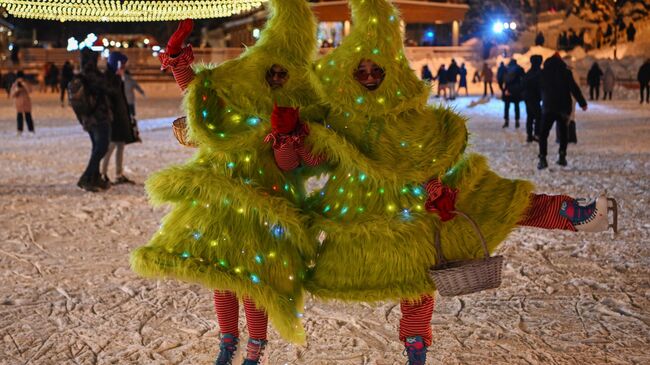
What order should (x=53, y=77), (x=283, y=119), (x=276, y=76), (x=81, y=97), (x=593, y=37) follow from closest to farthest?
(x=283, y=119), (x=276, y=76), (x=81, y=97), (x=53, y=77), (x=593, y=37)

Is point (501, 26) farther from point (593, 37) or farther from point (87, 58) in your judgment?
point (87, 58)

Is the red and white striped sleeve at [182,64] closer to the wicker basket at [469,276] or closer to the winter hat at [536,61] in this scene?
the wicker basket at [469,276]

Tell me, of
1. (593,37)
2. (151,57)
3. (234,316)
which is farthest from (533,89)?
(593,37)

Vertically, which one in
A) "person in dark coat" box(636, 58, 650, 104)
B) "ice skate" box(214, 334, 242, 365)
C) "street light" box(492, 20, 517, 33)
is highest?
"street light" box(492, 20, 517, 33)

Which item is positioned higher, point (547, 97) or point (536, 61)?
point (536, 61)

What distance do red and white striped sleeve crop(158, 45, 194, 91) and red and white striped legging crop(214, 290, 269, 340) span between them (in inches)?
39.6

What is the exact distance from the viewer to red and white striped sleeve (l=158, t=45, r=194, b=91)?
4004 millimetres

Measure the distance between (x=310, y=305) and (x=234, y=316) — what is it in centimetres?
163

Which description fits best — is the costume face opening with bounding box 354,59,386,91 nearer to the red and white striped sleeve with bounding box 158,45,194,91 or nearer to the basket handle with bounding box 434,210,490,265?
the basket handle with bounding box 434,210,490,265

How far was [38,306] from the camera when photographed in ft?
18.0

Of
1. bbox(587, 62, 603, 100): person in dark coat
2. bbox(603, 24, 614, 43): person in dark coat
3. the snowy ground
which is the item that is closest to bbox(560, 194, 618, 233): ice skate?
the snowy ground

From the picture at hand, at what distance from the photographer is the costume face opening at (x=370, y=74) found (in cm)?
385

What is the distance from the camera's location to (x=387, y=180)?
378cm

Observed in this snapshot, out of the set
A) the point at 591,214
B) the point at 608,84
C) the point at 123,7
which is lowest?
the point at 608,84
